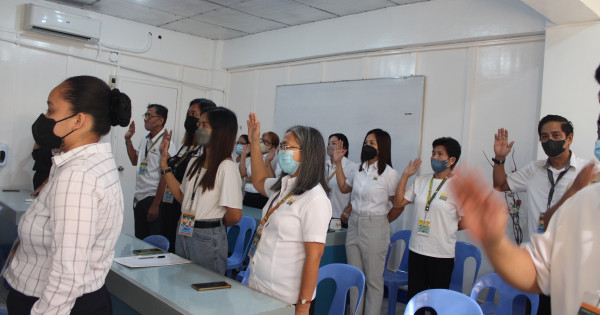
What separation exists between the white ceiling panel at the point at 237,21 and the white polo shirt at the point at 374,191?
3.01 m

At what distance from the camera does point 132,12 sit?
19.8 ft

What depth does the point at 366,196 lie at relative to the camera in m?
3.80

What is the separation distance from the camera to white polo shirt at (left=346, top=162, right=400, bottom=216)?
3771 mm

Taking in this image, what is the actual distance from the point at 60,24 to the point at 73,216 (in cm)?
510

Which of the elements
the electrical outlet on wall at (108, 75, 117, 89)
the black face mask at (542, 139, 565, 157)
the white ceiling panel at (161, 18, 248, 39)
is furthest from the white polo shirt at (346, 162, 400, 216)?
the electrical outlet on wall at (108, 75, 117, 89)

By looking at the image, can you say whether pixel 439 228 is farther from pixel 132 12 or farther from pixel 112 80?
pixel 112 80

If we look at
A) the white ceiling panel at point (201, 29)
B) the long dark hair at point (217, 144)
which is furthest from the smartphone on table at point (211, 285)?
the white ceiling panel at point (201, 29)

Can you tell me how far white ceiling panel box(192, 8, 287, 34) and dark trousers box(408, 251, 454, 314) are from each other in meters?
3.86

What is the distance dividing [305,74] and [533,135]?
10.1ft

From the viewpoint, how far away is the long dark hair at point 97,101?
5.21 ft

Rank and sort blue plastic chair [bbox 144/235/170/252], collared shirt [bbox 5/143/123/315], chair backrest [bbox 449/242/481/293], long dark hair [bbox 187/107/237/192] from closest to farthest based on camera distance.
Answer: collared shirt [bbox 5/143/123/315], long dark hair [bbox 187/107/237/192], blue plastic chair [bbox 144/235/170/252], chair backrest [bbox 449/242/481/293]

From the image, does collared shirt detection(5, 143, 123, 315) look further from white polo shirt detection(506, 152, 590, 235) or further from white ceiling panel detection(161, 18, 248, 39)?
white ceiling panel detection(161, 18, 248, 39)

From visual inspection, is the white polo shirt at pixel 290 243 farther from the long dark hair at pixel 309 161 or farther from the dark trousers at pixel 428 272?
the dark trousers at pixel 428 272

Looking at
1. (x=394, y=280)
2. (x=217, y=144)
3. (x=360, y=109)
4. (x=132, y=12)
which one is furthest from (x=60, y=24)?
(x=394, y=280)
